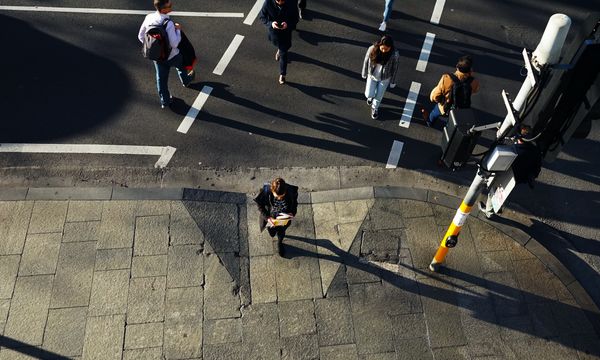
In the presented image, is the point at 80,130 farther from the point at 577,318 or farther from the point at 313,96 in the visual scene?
the point at 577,318

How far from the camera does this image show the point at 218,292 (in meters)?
5.87

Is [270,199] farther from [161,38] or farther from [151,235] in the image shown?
[161,38]

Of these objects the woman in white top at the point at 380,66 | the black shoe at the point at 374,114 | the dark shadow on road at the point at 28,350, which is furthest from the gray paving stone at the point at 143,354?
the black shoe at the point at 374,114

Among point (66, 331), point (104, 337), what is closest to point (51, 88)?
point (66, 331)

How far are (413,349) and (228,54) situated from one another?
20.3 feet

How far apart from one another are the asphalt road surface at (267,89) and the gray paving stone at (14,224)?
836mm

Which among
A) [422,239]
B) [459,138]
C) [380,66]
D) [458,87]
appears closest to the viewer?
[459,138]

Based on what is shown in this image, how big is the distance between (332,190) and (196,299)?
101 inches

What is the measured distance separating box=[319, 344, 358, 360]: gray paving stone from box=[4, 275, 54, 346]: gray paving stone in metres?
3.38

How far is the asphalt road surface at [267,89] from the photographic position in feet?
24.2

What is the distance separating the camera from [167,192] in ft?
22.3

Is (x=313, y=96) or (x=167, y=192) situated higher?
(x=313, y=96)

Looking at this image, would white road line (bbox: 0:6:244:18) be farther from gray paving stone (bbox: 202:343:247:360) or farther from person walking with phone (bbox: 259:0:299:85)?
gray paving stone (bbox: 202:343:247:360)

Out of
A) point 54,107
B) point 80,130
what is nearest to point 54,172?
point 80,130
